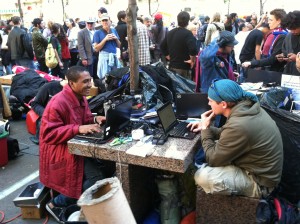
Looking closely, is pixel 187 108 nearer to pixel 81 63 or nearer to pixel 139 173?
pixel 139 173

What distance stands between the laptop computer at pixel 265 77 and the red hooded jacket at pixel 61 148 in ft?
10.2

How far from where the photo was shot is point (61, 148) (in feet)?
10.3

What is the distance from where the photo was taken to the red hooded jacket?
10.2 ft

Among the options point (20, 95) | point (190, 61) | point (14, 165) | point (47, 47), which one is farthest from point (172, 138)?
point (47, 47)

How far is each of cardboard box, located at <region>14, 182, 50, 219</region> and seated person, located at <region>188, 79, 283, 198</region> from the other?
173 centimetres

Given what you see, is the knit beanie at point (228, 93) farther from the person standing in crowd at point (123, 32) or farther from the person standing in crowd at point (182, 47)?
the person standing in crowd at point (123, 32)

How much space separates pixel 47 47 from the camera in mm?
7672

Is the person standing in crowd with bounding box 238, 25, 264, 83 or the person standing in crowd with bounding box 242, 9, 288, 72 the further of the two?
the person standing in crowd with bounding box 238, 25, 264, 83

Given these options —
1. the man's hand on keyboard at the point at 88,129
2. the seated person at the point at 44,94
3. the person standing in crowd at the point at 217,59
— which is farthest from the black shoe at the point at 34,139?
the person standing in crowd at the point at 217,59

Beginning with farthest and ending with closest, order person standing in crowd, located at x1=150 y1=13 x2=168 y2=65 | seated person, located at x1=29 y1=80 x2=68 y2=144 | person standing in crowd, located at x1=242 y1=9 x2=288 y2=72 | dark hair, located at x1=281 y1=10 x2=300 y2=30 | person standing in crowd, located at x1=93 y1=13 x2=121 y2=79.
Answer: person standing in crowd, located at x1=150 y1=13 x2=168 y2=65, person standing in crowd, located at x1=93 y1=13 x2=121 y2=79, person standing in crowd, located at x1=242 y1=9 x2=288 y2=72, seated person, located at x1=29 y1=80 x2=68 y2=144, dark hair, located at x1=281 y1=10 x2=300 y2=30

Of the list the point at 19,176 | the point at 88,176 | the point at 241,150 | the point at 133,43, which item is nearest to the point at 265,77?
the point at 133,43

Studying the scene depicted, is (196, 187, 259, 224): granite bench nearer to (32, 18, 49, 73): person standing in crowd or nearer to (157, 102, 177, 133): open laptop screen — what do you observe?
(157, 102, 177, 133): open laptop screen

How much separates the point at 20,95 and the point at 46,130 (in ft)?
11.5

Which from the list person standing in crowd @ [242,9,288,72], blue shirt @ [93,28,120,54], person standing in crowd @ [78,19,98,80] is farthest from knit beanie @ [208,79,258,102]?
person standing in crowd @ [78,19,98,80]
